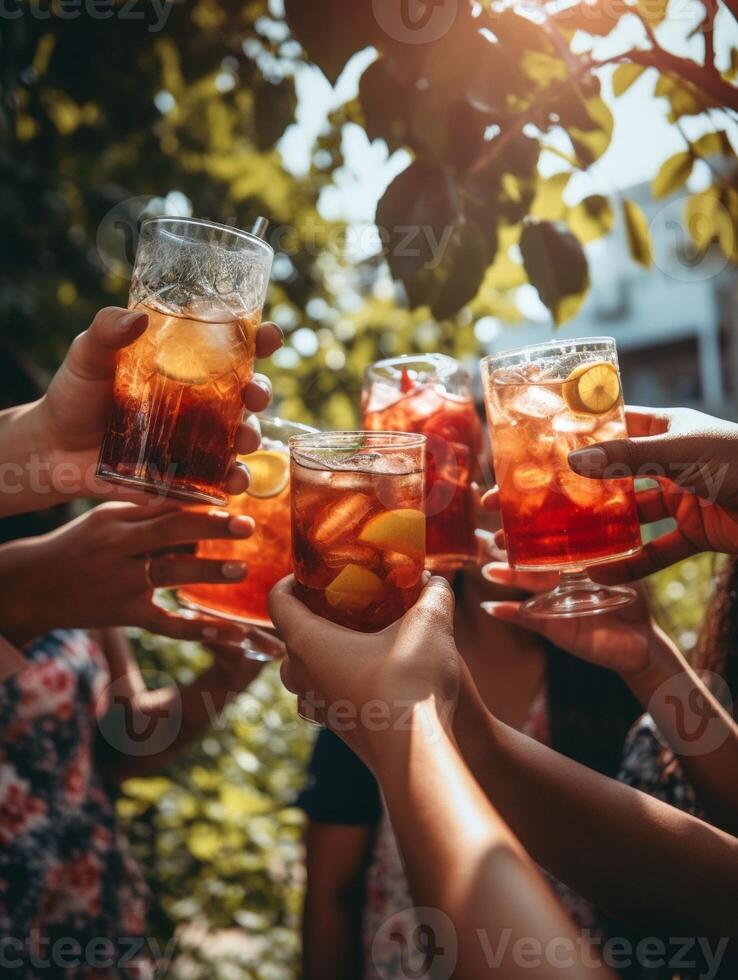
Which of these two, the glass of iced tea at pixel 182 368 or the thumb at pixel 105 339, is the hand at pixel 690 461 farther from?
the thumb at pixel 105 339

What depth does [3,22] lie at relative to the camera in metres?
2.40

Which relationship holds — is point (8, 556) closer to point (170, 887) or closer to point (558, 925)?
point (558, 925)

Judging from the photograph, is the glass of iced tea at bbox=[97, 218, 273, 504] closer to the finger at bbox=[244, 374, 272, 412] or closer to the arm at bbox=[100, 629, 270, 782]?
the finger at bbox=[244, 374, 272, 412]

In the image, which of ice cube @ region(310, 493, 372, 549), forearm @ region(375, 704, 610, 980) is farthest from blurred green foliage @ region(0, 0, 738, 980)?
forearm @ region(375, 704, 610, 980)

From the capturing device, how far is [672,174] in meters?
1.93

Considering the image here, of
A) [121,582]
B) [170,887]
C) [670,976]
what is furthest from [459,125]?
[170,887]

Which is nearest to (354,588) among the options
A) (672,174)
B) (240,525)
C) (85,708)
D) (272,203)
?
(240,525)

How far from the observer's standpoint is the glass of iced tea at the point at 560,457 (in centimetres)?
169

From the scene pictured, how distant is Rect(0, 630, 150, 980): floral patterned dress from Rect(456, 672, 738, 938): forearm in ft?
4.97

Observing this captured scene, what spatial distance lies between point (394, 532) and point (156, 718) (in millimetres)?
1846

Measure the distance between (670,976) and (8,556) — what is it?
198 cm

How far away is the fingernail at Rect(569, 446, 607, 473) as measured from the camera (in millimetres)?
1554

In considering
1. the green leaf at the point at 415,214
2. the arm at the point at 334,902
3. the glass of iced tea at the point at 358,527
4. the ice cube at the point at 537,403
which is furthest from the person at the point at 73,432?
the arm at the point at 334,902

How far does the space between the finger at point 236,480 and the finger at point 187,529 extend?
186 mm
